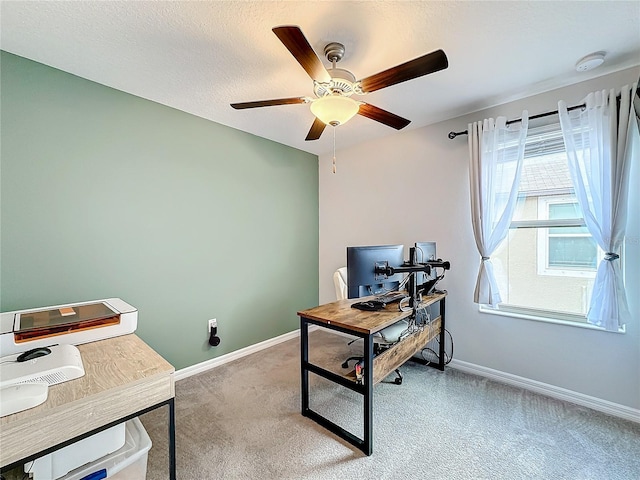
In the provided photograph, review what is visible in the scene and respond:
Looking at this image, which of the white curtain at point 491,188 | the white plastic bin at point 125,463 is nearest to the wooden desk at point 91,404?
the white plastic bin at point 125,463

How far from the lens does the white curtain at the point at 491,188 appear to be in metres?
2.31

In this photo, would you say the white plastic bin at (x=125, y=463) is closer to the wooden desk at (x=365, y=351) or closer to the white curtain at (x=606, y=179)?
the wooden desk at (x=365, y=351)

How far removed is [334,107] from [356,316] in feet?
4.40

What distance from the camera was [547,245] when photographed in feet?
7.45

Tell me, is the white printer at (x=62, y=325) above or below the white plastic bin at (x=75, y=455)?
above

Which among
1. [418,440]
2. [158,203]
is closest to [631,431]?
[418,440]

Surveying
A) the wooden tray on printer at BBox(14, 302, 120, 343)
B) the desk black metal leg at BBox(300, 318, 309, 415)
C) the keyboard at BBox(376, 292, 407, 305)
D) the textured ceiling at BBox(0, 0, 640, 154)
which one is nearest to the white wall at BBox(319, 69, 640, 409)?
the textured ceiling at BBox(0, 0, 640, 154)

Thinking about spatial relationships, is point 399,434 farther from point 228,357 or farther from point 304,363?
point 228,357

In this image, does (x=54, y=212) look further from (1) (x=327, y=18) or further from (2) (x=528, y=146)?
(2) (x=528, y=146)

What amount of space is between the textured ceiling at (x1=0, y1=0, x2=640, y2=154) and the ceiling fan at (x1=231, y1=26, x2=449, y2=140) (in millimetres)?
286

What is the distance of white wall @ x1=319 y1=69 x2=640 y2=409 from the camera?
1.96 m

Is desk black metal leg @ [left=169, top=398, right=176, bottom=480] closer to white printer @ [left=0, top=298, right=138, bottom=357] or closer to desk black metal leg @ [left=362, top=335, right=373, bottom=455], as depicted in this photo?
white printer @ [left=0, top=298, right=138, bottom=357]

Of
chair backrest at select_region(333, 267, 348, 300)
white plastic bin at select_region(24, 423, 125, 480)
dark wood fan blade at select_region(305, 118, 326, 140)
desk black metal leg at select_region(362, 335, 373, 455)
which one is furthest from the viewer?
chair backrest at select_region(333, 267, 348, 300)

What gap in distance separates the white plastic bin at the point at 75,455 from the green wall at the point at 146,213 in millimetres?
1128
